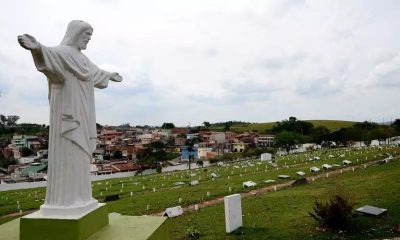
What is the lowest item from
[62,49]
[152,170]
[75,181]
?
[152,170]

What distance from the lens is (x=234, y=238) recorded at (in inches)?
445

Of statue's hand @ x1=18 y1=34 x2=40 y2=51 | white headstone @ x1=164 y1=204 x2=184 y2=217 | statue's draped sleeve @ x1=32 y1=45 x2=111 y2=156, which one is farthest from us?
white headstone @ x1=164 y1=204 x2=184 y2=217

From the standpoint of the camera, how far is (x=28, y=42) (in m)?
4.36

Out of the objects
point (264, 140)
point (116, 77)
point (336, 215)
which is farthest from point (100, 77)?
point (264, 140)

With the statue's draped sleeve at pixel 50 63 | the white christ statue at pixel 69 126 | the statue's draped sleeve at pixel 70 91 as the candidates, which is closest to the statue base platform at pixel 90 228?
the white christ statue at pixel 69 126

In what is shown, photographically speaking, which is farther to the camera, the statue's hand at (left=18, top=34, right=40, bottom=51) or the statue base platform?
the statue base platform

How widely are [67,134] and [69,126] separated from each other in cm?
12

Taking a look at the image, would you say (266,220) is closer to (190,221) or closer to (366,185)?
(190,221)

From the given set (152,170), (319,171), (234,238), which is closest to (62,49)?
(234,238)

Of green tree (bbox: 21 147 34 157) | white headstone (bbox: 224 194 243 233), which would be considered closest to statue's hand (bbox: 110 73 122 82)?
white headstone (bbox: 224 194 243 233)

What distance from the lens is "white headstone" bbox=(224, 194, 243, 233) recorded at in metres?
11.9

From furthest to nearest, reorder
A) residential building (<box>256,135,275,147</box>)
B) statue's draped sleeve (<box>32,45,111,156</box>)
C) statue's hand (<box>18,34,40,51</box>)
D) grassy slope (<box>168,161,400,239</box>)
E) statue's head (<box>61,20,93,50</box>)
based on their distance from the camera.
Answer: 1. residential building (<box>256,135,275,147</box>)
2. grassy slope (<box>168,161,400,239</box>)
3. statue's head (<box>61,20,93,50</box>)
4. statue's draped sleeve (<box>32,45,111,156</box>)
5. statue's hand (<box>18,34,40,51</box>)

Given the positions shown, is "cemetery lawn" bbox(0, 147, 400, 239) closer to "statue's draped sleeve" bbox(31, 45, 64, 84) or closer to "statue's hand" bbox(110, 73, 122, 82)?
"statue's hand" bbox(110, 73, 122, 82)

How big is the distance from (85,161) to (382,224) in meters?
9.64
